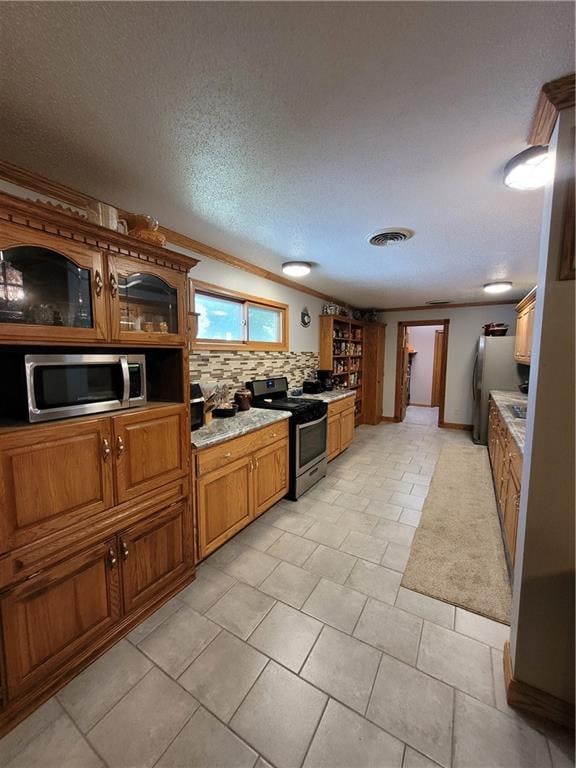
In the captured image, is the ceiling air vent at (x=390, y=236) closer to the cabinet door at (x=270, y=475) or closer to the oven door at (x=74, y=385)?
the cabinet door at (x=270, y=475)

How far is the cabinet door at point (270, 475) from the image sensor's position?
8.42ft

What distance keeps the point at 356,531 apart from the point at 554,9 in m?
2.82

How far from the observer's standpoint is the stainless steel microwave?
1.28 m

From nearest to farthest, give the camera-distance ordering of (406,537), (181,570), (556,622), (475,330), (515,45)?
(515,45) → (556,622) → (181,570) → (406,537) → (475,330)

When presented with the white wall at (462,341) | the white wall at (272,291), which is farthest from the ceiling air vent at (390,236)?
the white wall at (462,341)

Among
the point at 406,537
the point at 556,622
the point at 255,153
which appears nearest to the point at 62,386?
the point at 255,153

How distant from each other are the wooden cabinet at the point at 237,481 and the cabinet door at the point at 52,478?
0.63 meters

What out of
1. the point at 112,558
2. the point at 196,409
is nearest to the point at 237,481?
the point at 196,409

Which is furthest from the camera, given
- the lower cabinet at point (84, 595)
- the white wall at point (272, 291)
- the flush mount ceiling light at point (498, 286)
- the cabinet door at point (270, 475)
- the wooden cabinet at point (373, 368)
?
the wooden cabinet at point (373, 368)

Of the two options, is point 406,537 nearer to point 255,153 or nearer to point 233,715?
point 233,715

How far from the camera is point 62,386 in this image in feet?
4.53

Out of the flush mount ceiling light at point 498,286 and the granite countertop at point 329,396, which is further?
the flush mount ceiling light at point 498,286

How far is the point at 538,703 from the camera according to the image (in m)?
1.26

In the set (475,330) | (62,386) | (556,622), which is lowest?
(556,622)
